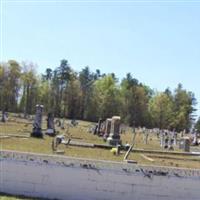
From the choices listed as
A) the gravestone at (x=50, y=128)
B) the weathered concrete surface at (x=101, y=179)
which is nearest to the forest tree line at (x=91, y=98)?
the gravestone at (x=50, y=128)

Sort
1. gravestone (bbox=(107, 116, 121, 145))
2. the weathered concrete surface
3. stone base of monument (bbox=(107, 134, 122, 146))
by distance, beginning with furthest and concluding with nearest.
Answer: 1. gravestone (bbox=(107, 116, 121, 145))
2. stone base of monument (bbox=(107, 134, 122, 146))
3. the weathered concrete surface

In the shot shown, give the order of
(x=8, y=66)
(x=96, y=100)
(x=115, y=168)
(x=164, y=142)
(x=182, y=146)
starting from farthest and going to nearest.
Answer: (x=96, y=100) < (x=8, y=66) < (x=164, y=142) < (x=182, y=146) < (x=115, y=168)

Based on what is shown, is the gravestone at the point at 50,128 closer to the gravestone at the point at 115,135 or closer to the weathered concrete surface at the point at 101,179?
the gravestone at the point at 115,135

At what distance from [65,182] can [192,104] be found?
114 m

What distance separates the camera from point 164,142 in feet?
122

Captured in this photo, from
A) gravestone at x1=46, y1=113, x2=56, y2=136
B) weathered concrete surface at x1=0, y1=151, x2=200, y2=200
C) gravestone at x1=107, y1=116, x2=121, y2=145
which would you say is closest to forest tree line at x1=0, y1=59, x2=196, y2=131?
gravestone at x1=46, y1=113, x2=56, y2=136

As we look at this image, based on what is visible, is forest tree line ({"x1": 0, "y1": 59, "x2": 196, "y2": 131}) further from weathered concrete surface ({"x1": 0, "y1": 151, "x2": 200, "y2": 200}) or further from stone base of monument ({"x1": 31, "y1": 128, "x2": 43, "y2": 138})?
weathered concrete surface ({"x1": 0, "y1": 151, "x2": 200, "y2": 200})

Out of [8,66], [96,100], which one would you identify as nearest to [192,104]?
[96,100]

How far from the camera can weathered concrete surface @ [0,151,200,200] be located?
9344 millimetres

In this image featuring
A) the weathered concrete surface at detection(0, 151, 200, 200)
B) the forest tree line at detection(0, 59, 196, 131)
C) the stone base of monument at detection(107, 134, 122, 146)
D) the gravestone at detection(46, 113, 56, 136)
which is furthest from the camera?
the forest tree line at detection(0, 59, 196, 131)

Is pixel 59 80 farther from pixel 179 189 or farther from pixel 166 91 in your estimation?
pixel 179 189

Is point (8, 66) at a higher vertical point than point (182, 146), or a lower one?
higher

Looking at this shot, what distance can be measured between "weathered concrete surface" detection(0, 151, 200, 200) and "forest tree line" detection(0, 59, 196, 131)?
89738 mm

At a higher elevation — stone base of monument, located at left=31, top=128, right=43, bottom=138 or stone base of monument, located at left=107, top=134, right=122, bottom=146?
stone base of monument, located at left=31, top=128, right=43, bottom=138
